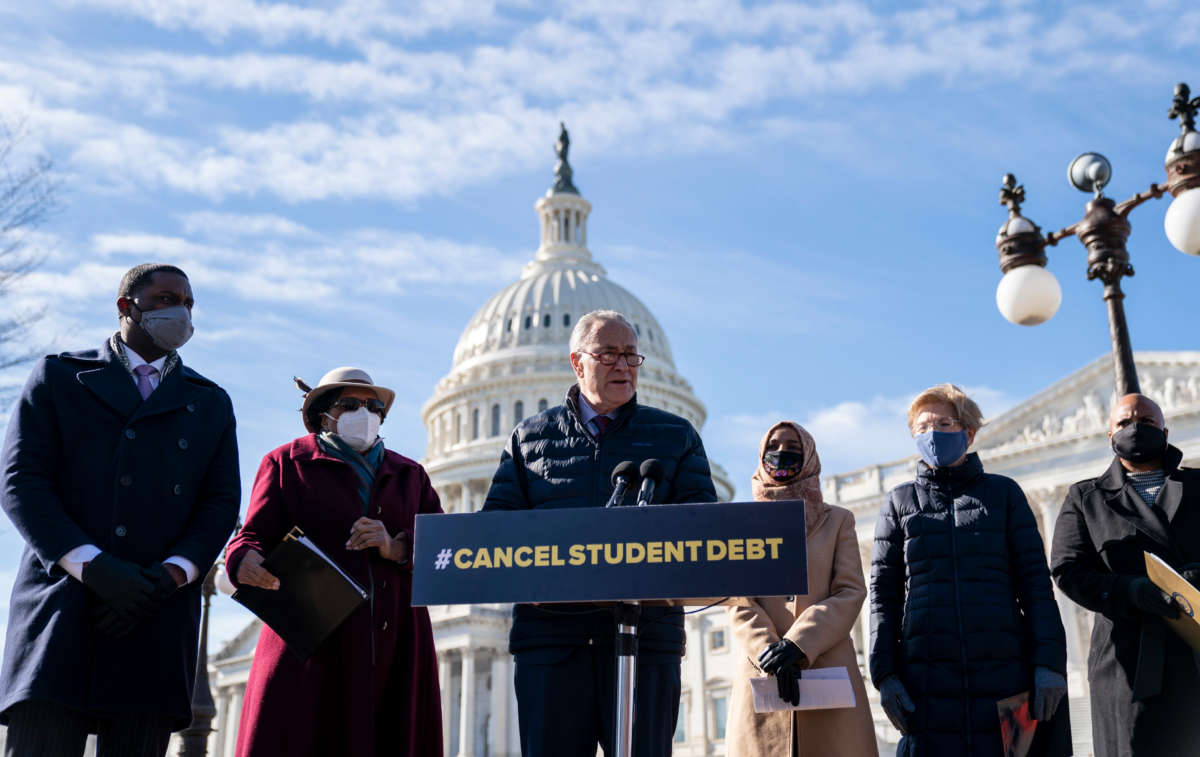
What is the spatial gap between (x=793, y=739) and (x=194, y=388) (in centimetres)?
342

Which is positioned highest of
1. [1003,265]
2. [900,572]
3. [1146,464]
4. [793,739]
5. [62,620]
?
[1003,265]

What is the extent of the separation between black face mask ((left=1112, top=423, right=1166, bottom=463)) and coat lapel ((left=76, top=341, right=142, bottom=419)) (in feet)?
17.1

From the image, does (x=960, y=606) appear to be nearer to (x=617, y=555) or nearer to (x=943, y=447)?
(x=943, y=447)

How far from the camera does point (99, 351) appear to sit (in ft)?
20.2

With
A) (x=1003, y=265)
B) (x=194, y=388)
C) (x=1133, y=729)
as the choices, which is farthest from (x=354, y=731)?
(x=1003, y=265)

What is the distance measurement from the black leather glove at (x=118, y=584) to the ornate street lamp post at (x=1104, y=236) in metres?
7.74

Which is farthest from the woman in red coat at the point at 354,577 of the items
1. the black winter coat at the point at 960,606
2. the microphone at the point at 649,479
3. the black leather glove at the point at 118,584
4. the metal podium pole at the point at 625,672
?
the black winter coat at the point at 960,606

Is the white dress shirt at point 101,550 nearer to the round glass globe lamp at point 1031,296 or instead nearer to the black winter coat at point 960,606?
the black winter coat at point 960,606

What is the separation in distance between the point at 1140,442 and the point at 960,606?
5.09 feet

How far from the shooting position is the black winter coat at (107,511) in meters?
5.41

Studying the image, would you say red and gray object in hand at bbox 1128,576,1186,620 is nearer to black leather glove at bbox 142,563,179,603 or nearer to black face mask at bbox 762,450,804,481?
black face mask at bbox 762,450,804,481

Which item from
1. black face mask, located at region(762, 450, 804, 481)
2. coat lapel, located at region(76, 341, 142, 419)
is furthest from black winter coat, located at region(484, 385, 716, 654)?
coat lapel, located at region(76, 341, 142, 419)

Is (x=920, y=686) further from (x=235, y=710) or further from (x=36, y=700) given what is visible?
(x=235, y=710)

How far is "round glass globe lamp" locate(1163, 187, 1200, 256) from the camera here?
399 inches
